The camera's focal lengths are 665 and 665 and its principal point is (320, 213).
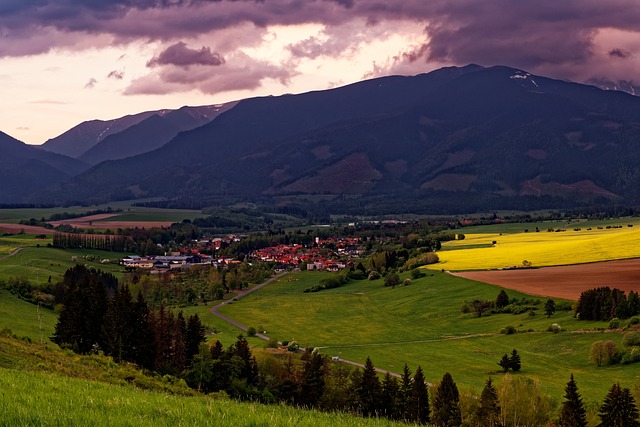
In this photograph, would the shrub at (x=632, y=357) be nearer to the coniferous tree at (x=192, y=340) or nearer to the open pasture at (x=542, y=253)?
the coniferous tree at (x=192, y=340)

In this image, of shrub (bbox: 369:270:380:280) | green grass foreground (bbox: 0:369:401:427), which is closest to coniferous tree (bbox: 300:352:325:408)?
green grass foreground (bbox: 0:369:401:427)

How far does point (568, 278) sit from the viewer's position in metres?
109

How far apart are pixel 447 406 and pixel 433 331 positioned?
163ft

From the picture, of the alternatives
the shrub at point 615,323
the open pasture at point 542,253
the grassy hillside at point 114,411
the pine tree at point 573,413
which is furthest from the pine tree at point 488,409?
the open pasture at point 542,253

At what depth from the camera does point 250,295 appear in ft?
479

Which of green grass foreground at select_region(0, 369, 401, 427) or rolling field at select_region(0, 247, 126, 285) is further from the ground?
green grass foreground at select_region(0, 369, 401, 427)

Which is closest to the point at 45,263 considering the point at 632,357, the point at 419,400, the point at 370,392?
the point at 370,392

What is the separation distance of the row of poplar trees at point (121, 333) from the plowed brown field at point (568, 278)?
58.7m

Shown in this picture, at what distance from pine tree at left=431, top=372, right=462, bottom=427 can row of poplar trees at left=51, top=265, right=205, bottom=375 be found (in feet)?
77.5

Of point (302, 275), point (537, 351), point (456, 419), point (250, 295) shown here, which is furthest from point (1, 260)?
point (456, 419)

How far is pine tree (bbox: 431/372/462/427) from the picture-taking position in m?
48.4

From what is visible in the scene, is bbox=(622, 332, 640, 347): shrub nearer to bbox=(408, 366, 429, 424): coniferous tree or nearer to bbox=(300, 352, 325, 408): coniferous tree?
bbox=(408, 366, 429, 424): coniferous tree

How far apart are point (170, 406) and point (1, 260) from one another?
153m

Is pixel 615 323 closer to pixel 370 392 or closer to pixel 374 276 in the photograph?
pixel 370 392
